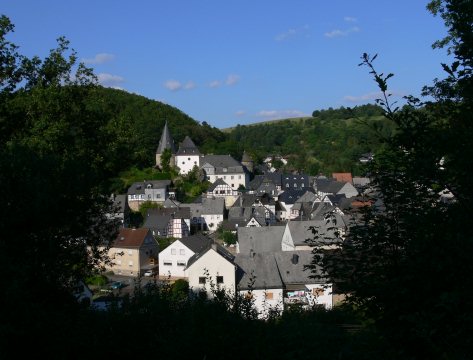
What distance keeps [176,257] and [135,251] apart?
3.79 m

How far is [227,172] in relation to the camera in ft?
234

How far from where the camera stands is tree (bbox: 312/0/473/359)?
3566 millimetres

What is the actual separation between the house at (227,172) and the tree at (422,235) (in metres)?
66.3

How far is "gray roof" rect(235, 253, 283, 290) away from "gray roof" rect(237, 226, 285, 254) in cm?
791

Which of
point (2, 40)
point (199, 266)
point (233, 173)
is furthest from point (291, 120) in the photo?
point (2, 40)

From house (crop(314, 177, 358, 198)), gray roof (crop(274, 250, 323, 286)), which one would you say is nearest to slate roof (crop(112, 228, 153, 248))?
gray roof (crop(274, 250, 323, 286))

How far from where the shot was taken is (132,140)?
1229 cm

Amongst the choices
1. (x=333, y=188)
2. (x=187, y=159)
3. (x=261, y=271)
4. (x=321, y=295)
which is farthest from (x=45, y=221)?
(x=187, y=159)

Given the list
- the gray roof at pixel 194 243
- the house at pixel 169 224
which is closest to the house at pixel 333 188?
the house at pixel 169 224

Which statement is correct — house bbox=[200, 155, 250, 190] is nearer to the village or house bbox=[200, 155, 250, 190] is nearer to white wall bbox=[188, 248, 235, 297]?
the village

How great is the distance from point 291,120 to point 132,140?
500 ft

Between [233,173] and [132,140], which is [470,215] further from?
[233,173]

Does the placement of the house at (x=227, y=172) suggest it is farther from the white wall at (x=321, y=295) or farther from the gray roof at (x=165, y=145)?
the white wall at (x=321, y=295)

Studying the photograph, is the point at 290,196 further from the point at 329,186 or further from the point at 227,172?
the point at 227,172
